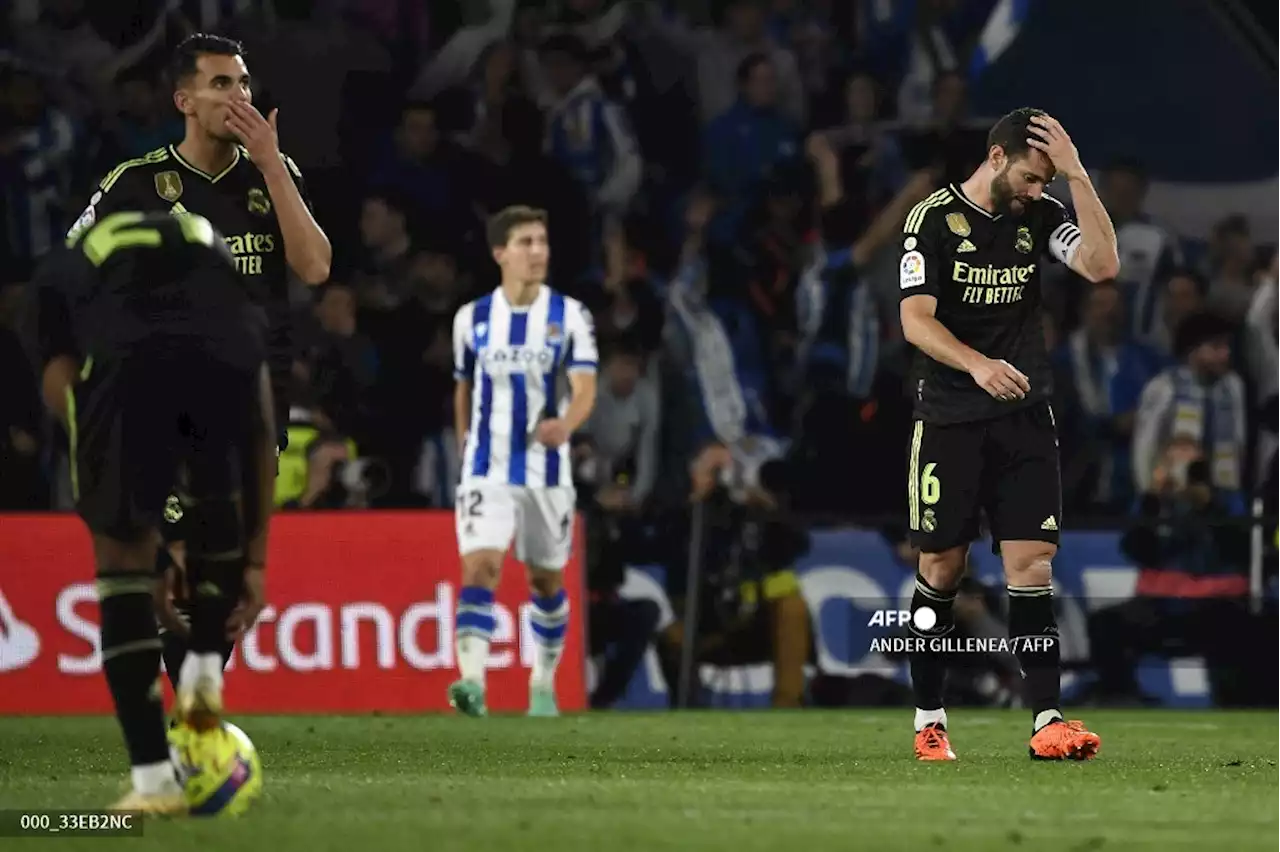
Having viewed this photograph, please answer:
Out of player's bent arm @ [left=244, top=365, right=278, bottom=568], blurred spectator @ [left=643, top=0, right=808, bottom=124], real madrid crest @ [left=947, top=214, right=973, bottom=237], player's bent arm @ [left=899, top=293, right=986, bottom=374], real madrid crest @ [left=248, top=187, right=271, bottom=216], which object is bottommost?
player's bent arm @ [left=244, top=365, right=278, bottom=568]

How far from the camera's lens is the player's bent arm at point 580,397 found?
13.1 meters

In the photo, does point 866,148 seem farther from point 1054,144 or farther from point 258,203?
point 258,203

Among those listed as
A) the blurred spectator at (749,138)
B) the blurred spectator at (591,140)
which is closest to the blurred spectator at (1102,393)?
the blurred spectator at (749,138)

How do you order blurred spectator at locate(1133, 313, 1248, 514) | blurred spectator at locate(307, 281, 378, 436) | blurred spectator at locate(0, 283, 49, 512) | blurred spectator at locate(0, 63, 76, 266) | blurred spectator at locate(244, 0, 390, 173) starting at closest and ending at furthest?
1. blurred spectator at locate(0, 283, 49, 512)
2. blurred spectator at locate(307, 281, 378, 436)
3. blurred spectator at locate(1133, 313, 1248, 514)
4. blurred spectator at locate(0, 63, 76, 266)
5. blurred spectator at locate(244, 0, 390, 173)

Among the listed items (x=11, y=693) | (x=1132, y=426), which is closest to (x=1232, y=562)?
(x=1132, y=426)

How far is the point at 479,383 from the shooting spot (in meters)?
13.3

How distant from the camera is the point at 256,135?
816 centimetres

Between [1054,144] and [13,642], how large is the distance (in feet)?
23.0

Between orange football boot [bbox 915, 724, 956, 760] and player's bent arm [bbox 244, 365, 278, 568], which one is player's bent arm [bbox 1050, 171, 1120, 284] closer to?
orange football boot [bbox 915, 724, 956, 760]

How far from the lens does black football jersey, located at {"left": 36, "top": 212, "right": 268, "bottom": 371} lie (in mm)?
6418

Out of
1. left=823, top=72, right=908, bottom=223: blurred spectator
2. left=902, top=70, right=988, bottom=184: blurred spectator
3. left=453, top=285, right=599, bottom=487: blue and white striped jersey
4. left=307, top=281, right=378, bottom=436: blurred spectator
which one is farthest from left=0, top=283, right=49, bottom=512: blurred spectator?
left=902, top=70, right=988, bottom=184: blurred spectator

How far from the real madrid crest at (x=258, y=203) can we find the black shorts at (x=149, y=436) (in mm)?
2141

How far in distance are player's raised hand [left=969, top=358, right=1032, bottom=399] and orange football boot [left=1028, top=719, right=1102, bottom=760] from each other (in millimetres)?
1215

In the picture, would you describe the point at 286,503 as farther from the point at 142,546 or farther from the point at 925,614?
the point at 142,546
